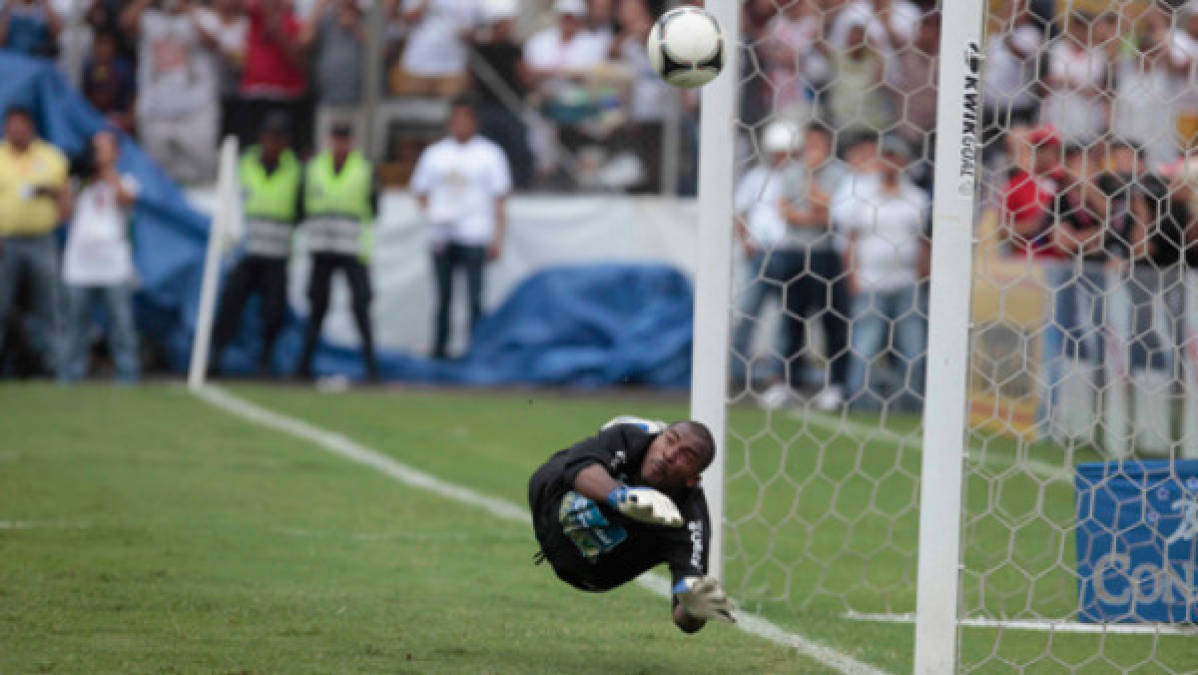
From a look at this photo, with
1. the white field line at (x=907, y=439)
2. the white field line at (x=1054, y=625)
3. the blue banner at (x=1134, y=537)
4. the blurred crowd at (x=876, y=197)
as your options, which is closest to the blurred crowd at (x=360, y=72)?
the blurred crowd at (x=876, y=197)

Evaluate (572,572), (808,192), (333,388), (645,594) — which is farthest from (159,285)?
(572,572)

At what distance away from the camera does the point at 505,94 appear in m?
19.0

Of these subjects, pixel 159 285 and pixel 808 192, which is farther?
pixel 159 285

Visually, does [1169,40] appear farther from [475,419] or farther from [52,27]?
[52,27]

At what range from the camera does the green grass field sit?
6582 millimetres

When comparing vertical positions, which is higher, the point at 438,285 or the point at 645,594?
the point at 438,285

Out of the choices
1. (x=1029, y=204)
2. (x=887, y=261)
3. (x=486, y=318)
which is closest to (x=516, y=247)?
(x=486, y=318)

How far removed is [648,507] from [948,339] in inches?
50.7

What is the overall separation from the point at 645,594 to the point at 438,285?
10210 millimetres

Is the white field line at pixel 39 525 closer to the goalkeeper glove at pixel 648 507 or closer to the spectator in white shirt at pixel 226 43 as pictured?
the goalkeeper glove at pixel 648 507

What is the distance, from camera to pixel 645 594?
→ 8047 millimetres

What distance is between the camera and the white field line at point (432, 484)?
6730 mm

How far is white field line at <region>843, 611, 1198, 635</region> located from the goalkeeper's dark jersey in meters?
1.44

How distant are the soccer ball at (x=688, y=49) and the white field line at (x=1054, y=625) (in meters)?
2.26
